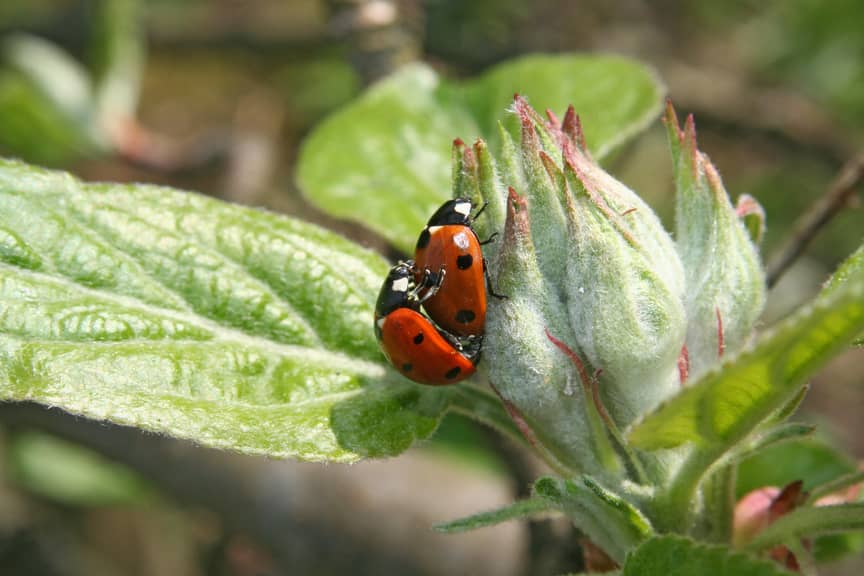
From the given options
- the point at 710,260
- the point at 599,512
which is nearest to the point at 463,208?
the point at 710,260

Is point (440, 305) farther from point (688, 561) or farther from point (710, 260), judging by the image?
point (688, 561)

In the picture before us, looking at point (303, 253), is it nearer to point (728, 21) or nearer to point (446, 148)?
point (446, 148)

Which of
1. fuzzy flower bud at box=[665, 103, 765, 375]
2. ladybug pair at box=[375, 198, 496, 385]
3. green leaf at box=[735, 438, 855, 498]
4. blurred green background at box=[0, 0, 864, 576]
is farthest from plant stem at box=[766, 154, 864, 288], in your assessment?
ladybug pair at box=[375, 198, 496, 385]

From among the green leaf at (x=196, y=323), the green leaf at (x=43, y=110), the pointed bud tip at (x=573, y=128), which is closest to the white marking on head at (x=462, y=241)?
the pointed bud tip at (x=573, y=128)

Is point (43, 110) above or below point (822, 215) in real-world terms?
below

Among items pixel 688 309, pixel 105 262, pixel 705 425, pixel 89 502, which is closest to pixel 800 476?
pixel 688 309

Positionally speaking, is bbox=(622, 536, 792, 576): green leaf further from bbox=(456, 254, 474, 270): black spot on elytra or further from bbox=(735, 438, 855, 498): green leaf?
bbox=(735, 438, 855, 498): green leaf
